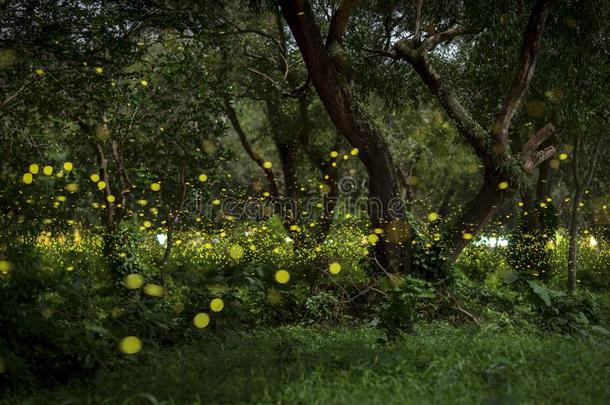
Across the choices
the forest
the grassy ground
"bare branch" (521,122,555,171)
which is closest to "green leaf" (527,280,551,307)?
the forest

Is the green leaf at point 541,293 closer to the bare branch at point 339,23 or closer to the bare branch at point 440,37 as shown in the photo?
the bare branch at point 440,37

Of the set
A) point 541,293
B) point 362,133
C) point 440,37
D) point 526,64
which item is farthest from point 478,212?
point 541,293

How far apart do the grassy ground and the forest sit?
0.03m

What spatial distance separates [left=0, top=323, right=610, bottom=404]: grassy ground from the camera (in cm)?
523

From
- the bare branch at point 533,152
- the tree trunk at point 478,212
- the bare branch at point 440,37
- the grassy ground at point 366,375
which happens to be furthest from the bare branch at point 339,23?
the grassy ground at point 366,375

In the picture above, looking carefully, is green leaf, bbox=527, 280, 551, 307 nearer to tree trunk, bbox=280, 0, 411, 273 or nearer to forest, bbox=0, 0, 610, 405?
forest, bbox=0, 0, 610, 405

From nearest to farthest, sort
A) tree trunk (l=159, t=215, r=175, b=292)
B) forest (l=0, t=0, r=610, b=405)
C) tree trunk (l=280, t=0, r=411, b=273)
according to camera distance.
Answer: forest (l=0, t=0, r=610, b=405) < tree trunk (l=280, t=0, r=411, b=273) < tree trunk (l=159, t=215, r=175, b=292)

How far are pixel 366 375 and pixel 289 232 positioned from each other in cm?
1013

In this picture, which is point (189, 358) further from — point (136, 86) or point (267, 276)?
point (136, 86)

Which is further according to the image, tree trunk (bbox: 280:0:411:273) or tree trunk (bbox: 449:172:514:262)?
tree trunk (bbox: 449:172:514:262)

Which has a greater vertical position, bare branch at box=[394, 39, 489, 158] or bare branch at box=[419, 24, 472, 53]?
bare branch at box=[419, 24, 472, 53]

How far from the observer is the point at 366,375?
18.2 feet

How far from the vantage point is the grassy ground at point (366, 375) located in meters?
5.23

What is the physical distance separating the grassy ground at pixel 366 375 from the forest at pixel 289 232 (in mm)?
31
